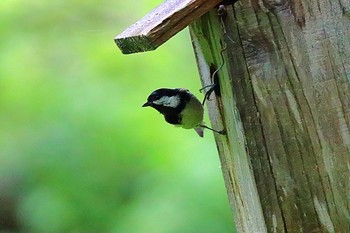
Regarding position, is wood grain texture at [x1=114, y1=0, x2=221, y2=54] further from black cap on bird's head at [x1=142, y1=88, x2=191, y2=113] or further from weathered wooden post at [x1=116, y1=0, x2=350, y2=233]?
black cap on bird's head at [x1=142, y1=88, x2=191, y2=113]

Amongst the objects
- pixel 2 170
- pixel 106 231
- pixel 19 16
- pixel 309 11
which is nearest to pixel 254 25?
pixel 309 11

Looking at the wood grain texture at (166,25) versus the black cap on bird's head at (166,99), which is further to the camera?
the black cap on bird's head at (166,99)

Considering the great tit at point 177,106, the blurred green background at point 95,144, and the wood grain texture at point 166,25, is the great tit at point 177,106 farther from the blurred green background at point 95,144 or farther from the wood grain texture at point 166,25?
the blurred green background at point 95,144

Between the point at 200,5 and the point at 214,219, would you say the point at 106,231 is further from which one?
the point at 200,5

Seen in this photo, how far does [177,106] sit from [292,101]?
459 millimetres

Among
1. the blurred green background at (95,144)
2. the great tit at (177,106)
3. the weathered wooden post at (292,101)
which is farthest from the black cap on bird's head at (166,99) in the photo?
the blurred green background at (95,144)

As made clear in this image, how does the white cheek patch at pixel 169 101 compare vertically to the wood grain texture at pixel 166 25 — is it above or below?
below

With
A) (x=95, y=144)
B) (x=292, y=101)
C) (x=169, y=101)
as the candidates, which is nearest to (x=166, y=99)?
(x=169, y=101)

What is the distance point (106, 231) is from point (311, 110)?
1647mm

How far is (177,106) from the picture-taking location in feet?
6.07

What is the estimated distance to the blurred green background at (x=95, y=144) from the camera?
275 centimetres

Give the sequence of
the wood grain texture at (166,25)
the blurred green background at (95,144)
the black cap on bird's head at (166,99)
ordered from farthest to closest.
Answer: the blurred green background at (95,144) < the black cap on bird's head at (166,99) < the wood grain texture at (166,25)

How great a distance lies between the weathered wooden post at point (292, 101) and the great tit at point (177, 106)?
14.4 inches

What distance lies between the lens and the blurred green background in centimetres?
275
